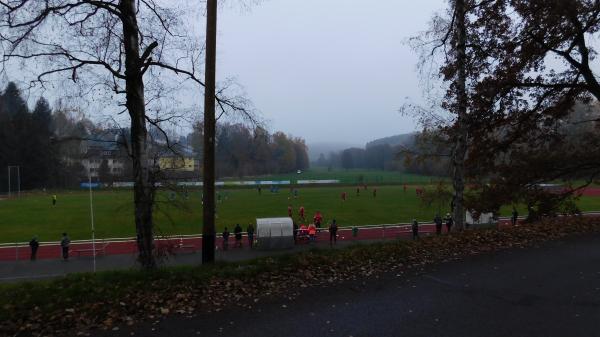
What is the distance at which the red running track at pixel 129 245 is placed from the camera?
76.6 feet

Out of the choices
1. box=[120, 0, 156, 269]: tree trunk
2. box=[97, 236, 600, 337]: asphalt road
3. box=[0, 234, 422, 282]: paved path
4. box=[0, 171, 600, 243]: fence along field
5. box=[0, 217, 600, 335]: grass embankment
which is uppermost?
box=[120, 0, 156, 269]: tree trunk

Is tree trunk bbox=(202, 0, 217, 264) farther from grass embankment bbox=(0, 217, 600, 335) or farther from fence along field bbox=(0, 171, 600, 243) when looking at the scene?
fence along field bbox=(0, 171, 600, 243)

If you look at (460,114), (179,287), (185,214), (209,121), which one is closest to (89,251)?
(185,214)

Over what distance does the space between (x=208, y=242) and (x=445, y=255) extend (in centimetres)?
524

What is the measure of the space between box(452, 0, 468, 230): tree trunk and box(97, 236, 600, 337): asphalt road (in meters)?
5.18

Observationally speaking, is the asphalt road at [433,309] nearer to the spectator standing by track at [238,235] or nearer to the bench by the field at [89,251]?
the spectator standing by track at [238,235]

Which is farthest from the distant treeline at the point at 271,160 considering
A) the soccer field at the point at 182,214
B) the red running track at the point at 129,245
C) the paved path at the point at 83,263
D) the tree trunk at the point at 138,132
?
the tree trunk at the point at 138,132

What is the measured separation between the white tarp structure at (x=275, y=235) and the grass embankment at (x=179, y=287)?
13.4 meters

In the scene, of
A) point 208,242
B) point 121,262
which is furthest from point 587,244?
point 121,262

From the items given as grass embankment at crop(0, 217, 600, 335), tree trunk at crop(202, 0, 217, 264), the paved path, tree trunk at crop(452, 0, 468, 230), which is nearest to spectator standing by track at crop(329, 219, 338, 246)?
the paved path

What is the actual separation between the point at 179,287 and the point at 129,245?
2139cm

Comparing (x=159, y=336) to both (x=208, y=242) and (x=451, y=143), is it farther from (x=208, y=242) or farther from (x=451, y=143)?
(x=451, y=143)

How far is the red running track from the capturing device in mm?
23344

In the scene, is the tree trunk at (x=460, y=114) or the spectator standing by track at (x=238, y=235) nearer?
the tree trunk at (x=460, y=114)
